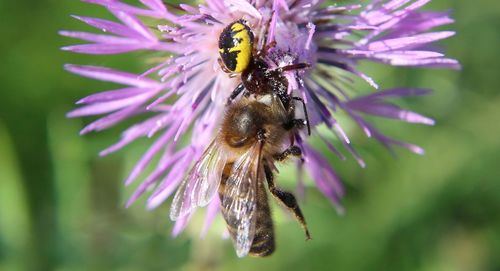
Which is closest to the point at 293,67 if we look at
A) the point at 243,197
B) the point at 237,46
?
the point at 237,46

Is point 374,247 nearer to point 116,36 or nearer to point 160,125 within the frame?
point 160,125

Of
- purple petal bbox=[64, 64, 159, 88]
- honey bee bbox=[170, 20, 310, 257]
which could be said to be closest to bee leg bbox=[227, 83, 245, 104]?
honey bee bbox=[170, 20, 310, 257]

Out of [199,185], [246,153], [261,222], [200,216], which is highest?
[246,153]

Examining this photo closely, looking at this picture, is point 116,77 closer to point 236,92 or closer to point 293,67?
point 236,92

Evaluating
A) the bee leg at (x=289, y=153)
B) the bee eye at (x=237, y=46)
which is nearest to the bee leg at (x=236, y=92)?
the bee eye at (x=237, y=46)

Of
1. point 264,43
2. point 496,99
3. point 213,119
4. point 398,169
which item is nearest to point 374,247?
point 398,169

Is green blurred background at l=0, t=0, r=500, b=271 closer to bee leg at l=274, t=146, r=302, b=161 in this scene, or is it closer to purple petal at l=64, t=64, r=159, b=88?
purple petal at l=64, t=64, r=159, b=88
